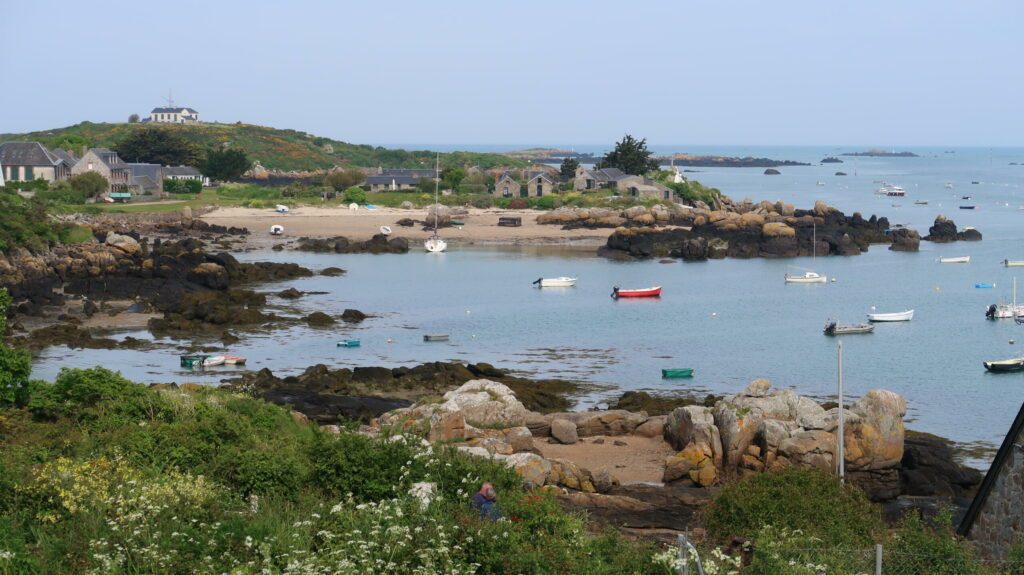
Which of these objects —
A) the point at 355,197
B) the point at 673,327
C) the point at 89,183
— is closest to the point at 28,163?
the point at 89,183

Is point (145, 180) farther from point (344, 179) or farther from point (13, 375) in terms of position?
point (13, 375)

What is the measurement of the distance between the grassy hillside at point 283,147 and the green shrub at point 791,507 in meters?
124

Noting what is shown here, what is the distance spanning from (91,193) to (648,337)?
56.0 metres

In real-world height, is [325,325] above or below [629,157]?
below

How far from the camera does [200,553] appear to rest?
11.3 m

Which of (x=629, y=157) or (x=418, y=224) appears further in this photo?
(x=629, y=157)

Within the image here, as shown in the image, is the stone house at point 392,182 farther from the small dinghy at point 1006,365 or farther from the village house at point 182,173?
the small dinghy at point 1006,365

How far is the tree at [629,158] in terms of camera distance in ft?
341

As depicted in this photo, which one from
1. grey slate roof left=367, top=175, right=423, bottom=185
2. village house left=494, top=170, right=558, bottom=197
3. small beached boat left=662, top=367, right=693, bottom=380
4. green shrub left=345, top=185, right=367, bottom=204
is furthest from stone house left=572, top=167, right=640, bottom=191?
small beached boat left=662, top=367, right=693, bottom=380

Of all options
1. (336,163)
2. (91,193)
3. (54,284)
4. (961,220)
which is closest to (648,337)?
(54,284)

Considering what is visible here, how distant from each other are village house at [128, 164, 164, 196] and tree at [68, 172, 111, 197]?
4525 mm

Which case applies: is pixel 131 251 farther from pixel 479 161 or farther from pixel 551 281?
pixel 479 161

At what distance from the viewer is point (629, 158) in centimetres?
10406

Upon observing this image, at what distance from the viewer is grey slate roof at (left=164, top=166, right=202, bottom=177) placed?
3942 inches
